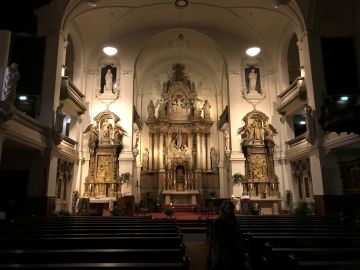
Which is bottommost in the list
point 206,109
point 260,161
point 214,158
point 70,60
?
point 260,161

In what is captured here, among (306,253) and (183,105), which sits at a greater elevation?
(183,105)

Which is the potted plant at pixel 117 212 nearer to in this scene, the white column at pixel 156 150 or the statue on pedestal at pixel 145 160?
the statue on pedestal at pixel 145 160

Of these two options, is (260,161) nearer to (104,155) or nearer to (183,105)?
(183,105)

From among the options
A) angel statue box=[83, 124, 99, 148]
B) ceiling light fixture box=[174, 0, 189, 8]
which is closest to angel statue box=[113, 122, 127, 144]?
angel statue box=[83, 124, 99, 148]

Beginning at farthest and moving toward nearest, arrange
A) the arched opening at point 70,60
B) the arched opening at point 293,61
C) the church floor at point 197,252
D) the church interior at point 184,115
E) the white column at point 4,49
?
1. the arched opening at point 293,61
2. the arched opening at point 70,60
3. the church interior at point 184,115
4. the white column at point 4,49
5. the church floor at point 197,252

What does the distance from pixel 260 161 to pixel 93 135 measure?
9889 millimetres

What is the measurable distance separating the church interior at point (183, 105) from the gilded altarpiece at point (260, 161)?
0.06m

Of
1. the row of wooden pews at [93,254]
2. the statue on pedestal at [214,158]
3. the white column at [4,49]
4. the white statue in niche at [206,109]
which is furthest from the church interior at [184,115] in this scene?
the row of wooden pews at [93,254]

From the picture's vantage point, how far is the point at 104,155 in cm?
1691

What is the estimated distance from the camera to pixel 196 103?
23.3m

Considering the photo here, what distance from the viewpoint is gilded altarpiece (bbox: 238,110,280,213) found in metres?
16.1

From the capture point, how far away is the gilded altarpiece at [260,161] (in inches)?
633

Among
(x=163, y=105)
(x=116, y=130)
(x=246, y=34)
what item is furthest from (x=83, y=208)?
(x=246, y=34)

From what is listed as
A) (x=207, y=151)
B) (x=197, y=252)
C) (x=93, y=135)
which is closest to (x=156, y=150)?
(x=207, y=151)
